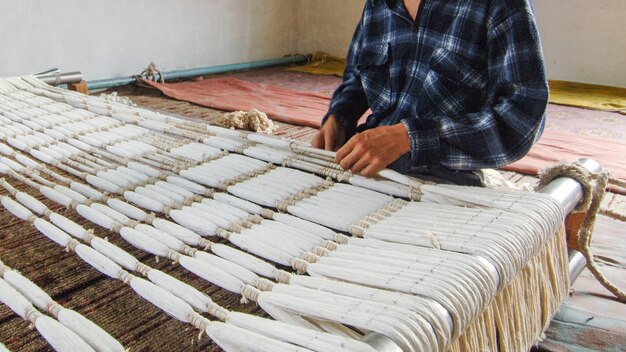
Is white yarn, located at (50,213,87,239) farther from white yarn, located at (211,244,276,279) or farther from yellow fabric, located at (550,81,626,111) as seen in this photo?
yellow fabric, located at (550,81,626,111)

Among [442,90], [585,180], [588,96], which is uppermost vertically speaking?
[442,90]

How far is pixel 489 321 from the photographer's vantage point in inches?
27.5

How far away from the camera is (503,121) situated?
0.97m

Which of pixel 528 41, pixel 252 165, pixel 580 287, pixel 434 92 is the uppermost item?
pixel 528 41

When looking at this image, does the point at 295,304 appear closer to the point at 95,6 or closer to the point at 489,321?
the point at 489,321

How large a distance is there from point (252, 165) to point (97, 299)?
48 cm

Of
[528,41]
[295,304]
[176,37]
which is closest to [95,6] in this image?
[176,37]

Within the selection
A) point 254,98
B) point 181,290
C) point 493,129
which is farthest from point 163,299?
point 254,98

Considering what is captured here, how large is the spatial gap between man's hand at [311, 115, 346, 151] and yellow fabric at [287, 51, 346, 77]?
348cm

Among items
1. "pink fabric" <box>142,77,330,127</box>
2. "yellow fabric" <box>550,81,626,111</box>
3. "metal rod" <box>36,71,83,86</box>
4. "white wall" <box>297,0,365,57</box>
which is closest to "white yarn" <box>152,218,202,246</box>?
"metal rod" <box>36,71,83,86</box>

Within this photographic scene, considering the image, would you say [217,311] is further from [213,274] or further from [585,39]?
[585,39]

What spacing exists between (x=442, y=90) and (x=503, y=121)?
0.59 feet

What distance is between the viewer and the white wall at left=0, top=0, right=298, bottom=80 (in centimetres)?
337

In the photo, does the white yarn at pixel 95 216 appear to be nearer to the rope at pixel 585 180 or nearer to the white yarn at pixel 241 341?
the white yarn at pixel 241 341
